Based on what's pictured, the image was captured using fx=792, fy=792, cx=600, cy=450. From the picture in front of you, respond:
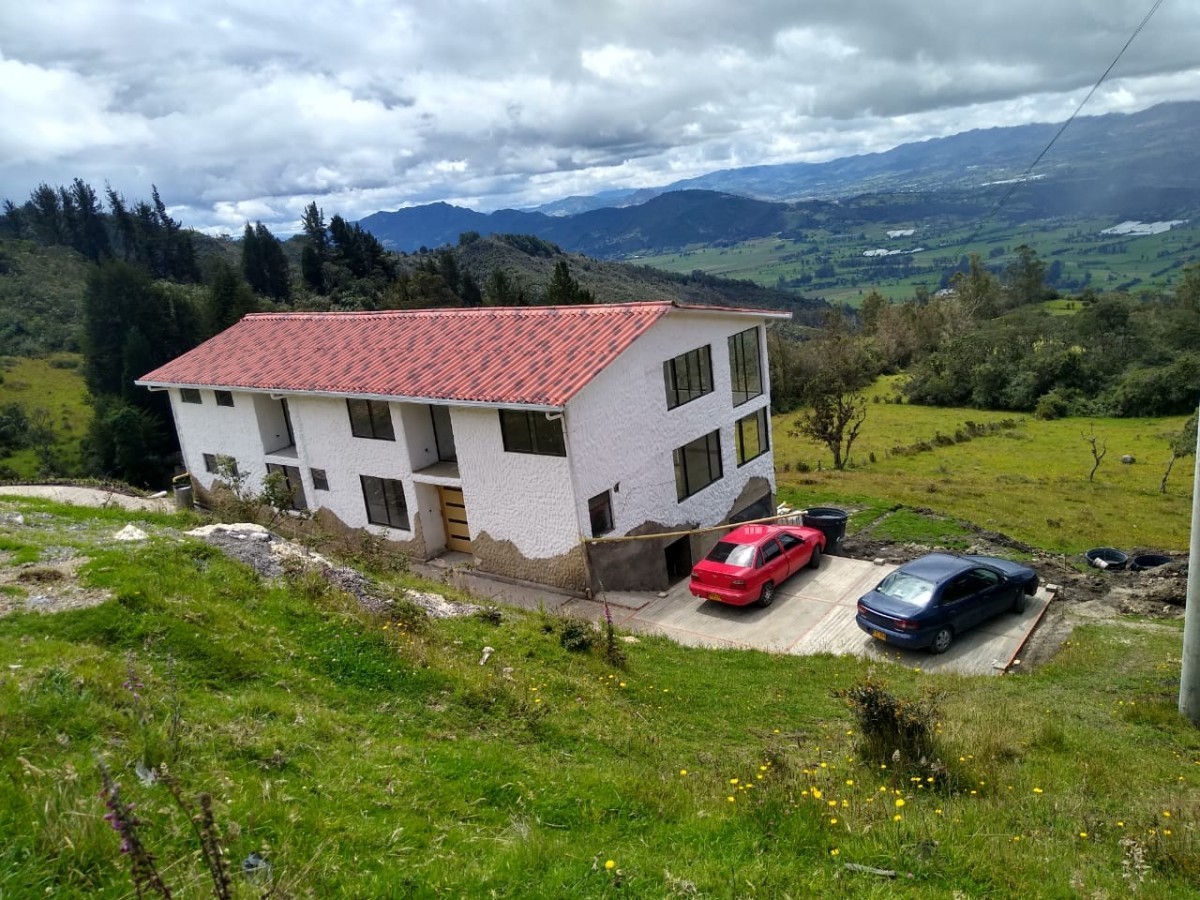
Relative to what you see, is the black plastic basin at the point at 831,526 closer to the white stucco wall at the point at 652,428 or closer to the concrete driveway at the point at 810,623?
the concrete driveway at the point at 810,623

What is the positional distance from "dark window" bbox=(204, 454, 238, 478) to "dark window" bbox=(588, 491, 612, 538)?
11764mm

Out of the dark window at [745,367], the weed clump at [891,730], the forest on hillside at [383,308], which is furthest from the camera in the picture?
the forest on hillside at [383,308]

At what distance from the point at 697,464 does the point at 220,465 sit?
14.8m

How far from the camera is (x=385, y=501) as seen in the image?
22.7 meters

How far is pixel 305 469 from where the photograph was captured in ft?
78.5

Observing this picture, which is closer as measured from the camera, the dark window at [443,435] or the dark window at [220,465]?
the dark window at [443,435]

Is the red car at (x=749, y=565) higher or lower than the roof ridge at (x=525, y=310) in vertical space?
lower

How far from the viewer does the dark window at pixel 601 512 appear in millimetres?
19266

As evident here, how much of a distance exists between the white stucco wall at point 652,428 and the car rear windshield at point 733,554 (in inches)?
91.9

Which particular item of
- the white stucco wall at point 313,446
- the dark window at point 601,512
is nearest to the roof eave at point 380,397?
the white stucco wall at point 313,446

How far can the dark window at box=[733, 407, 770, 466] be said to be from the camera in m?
24.8

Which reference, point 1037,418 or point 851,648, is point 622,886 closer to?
point 851,648

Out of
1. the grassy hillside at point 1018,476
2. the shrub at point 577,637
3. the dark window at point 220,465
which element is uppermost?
the dark window at point 220,465

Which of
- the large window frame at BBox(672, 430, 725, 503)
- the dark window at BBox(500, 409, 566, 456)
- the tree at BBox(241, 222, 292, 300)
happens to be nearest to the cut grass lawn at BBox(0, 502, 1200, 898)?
the dark window at BBox(500, 409, 566, 456)
